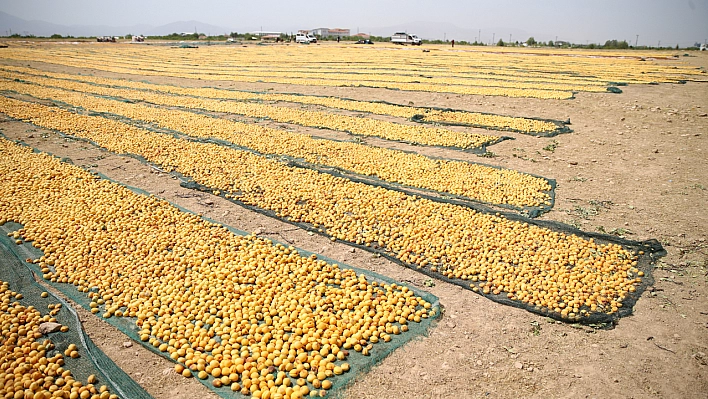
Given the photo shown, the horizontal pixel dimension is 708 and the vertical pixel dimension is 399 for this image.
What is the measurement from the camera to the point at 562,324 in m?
3.44

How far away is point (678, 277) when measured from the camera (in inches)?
161

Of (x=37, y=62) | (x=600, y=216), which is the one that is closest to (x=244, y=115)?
(x=600, y=216)

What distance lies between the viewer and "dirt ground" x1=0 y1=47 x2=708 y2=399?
2.87 m

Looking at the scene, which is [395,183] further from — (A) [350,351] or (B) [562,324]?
(A) [350,351]

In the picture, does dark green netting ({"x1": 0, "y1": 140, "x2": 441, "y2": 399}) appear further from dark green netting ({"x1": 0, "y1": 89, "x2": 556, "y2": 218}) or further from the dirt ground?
dark green netting ({"x1": 0, "y1": 89, "x2": 556, "y2": 218})

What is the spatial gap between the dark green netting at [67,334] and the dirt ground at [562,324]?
0.34ft

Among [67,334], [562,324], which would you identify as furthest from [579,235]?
[67,334]

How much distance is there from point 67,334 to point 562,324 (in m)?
3.94

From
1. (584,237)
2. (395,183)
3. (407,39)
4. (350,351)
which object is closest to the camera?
(350,351)

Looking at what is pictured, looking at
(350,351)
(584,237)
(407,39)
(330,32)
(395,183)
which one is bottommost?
(350,351)

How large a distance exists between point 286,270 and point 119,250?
1812 millimetres

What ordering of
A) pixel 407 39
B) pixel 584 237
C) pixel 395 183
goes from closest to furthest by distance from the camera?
pixel 584 237 → pixel 395 183 → pixel 407 39

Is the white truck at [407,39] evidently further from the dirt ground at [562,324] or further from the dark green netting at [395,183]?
the dark green netting at [395,183]

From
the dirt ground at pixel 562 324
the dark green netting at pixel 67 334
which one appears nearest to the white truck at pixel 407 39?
the dirt ground at pixel 562 324
